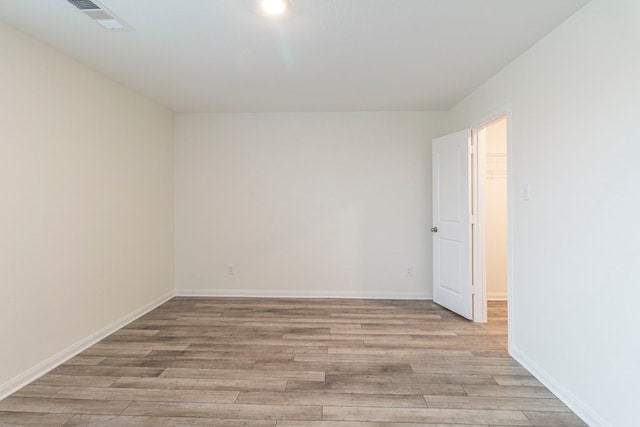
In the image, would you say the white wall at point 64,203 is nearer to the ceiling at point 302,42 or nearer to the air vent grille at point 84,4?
the ceiling at point 302,42

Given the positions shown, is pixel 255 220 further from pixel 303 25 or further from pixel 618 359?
pixel 618 359

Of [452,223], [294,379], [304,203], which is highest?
[304,203]

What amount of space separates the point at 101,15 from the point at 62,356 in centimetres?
249

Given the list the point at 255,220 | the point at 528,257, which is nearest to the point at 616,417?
the point at 528,257

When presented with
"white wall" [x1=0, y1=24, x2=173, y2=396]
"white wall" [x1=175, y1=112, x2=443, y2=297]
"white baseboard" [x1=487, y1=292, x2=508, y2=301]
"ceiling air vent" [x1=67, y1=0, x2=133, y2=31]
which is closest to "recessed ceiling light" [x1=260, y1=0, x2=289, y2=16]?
"ceiling air vent" [x1=67, y1=0, x2=133, y2=31]

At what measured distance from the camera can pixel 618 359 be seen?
1629 millimetres

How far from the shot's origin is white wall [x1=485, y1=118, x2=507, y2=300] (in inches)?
156

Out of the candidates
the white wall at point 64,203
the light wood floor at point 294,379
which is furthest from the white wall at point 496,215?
the white wall at point 64,203

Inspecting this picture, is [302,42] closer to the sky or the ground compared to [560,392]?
closer to the sky

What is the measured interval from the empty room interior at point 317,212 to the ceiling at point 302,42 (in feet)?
0.07

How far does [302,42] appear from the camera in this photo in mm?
2285

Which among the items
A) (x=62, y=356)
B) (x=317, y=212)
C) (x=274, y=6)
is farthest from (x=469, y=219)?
(x=62, y=356)

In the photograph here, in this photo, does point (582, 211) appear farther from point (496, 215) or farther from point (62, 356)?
point (62, 356)

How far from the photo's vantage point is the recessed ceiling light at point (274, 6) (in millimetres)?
1817
